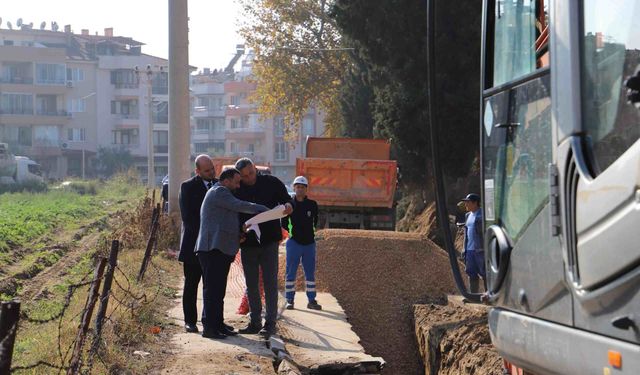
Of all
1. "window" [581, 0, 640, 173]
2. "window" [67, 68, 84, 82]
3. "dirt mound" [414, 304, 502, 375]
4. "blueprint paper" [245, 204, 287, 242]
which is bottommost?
"dirt mound" [414, 304, 502, 375]

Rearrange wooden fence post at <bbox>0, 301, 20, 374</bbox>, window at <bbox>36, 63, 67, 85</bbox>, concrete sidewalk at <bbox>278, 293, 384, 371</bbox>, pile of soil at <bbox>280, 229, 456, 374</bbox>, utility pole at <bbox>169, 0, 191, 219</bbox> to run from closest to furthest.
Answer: wooden fence post at <bbox>0, 301, 20, 374</bbox> → concrete sidewalk at <bbox>278, 293, 384, 371</bbox> → pile of soil at <bbox>280, 229, 456, 374</bbox> → utility pole at <bbox>169, 0, 191, 219</bbox> → window at <bbox>36, 63, 67, 85</bbox>

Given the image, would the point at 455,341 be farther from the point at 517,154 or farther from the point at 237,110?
the point at 237,110

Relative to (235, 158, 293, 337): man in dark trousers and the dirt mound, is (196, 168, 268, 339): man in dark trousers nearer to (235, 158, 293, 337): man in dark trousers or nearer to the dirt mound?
(235, 158, 293, 337): man in dark trousers

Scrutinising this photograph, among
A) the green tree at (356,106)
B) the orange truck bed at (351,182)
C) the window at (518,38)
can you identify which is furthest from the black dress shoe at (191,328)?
the green tree at (356,106)

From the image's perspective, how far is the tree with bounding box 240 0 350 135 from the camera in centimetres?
4962

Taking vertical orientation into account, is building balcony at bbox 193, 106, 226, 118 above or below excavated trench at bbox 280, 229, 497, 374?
above

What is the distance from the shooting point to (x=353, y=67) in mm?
45531

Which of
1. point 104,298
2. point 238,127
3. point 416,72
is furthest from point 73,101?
point 104,298

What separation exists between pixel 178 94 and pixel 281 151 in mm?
Answer: 88990

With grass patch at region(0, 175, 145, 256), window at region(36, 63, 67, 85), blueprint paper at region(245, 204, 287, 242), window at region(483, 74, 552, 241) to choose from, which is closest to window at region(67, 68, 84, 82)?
window at region(36, 63, 67, 85)

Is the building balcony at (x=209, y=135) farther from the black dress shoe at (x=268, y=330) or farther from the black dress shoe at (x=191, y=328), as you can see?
the black dress shoe at (x=268, y=330)

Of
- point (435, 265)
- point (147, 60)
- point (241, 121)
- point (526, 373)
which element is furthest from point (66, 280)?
point (241, 121)

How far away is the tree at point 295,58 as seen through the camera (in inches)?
1954

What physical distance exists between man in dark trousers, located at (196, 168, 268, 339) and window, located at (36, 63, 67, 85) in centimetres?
9175
